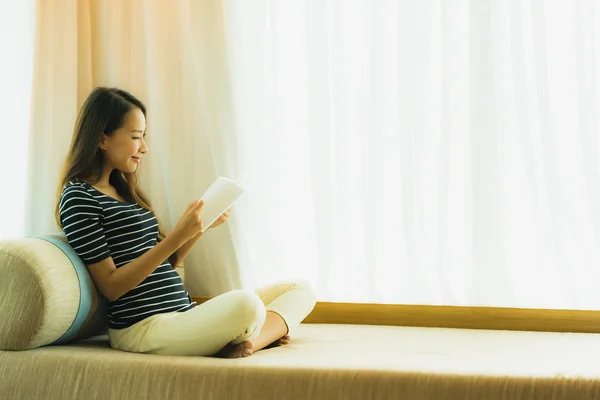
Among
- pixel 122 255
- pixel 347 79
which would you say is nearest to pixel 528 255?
Result: pixel 347 79

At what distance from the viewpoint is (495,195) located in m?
1.96

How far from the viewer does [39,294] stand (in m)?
1.50

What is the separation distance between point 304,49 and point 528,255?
0.87 meters

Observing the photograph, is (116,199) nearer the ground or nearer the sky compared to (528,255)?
nearer the sky

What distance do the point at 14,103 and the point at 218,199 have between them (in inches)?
40.6

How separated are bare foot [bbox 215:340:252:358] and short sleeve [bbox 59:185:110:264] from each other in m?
0.36

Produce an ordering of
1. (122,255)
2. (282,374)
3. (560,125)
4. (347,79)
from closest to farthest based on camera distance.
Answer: (282,374)
(122,255)
(560,125)
(347,79)

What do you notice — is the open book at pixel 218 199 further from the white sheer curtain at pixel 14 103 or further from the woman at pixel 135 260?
the white sheer curtain at pixel 14 103

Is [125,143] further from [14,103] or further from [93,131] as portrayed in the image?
[14,103]

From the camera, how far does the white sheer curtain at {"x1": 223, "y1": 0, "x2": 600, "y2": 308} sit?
1926 mm

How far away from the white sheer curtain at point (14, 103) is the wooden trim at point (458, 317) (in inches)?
39.5

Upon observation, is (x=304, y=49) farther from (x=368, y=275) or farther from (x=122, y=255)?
(x=122, y=255)

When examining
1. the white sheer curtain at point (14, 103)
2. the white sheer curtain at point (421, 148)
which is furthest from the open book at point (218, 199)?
the white sheer curtain at point (14, 103)

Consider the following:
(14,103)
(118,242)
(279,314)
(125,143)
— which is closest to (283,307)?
(279,314)
